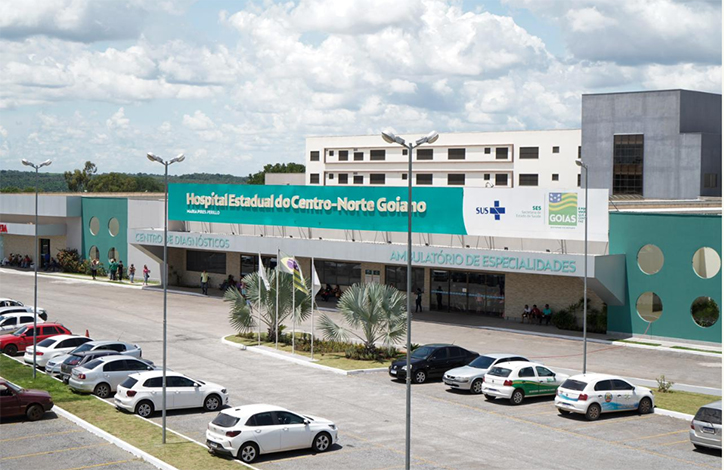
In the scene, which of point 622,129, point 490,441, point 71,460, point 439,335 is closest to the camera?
point 71,460

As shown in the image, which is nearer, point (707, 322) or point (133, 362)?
point (133, 362)

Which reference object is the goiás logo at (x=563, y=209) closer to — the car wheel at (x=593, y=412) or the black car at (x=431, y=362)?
the black car at (x=431, y=362)

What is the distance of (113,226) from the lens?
70188 millimetres

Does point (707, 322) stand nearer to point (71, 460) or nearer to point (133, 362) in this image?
point (133, 362)

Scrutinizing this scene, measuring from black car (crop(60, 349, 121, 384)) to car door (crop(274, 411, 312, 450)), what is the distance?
463 inches

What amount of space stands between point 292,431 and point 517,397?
10.4m

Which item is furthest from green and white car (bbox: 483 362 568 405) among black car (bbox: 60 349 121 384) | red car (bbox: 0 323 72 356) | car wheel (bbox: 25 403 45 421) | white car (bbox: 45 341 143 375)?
red car (bbox: 0 323 72 356)

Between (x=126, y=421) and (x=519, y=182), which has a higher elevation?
(x=519, y=182)

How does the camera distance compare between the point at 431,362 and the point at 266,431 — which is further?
the point at 431,362

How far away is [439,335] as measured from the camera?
1784 inches

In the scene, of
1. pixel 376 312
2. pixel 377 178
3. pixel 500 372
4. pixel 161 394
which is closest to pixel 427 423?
pixel 500 372

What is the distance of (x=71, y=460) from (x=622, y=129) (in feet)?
217

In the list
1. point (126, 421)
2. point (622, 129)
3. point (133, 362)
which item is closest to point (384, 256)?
point (133, 362)

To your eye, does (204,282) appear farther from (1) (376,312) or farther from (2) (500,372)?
(2) (500,372)
